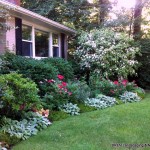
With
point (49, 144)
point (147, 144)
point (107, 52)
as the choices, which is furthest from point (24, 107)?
point (107, 52)

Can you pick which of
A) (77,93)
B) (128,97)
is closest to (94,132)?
(77,93)

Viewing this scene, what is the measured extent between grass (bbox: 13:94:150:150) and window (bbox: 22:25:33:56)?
497cm

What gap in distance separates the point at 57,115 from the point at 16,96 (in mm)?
1717

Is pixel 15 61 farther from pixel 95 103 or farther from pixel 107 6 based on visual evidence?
pixel 107 6

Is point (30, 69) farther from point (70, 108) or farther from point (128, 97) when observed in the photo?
point (128, 97)

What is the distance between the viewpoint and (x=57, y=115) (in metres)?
7.09

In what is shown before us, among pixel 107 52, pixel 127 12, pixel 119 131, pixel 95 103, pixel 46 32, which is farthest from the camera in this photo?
pixel 127 12

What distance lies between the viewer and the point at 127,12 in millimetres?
16266

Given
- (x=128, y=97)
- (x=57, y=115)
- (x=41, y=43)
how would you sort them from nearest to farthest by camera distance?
(x=57, y=115) < (x=128, y=97) < (x=41, y=43)

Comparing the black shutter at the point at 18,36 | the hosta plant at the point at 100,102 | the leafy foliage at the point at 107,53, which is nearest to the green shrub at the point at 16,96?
the hosta plant at the point at 100,102

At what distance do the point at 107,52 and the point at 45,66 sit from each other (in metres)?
4.34

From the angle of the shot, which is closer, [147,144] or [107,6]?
[147,144]

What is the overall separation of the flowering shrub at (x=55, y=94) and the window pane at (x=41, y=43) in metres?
→ 4.43

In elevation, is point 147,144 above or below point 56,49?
below
